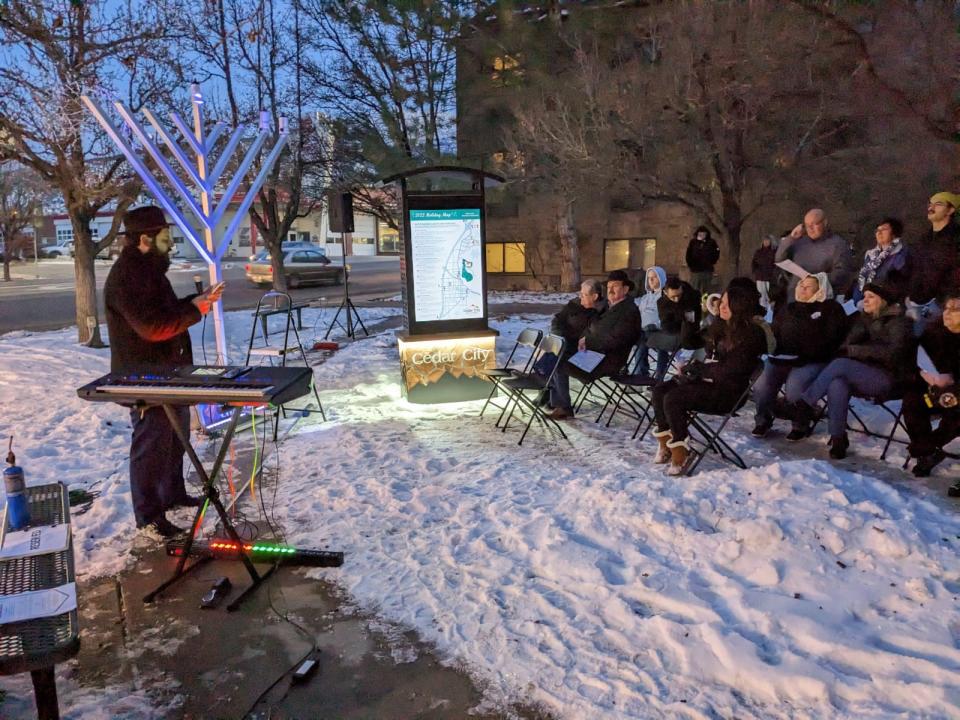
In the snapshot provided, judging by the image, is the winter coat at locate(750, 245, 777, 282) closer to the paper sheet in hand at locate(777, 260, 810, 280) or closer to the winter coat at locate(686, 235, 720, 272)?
the winter coat at locate(686, 235, 720, 272)

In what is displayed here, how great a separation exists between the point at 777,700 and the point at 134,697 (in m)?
2.63

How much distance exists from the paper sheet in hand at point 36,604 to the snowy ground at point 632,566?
4.82ft

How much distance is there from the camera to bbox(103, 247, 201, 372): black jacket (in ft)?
13.3

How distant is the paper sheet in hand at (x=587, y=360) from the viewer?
6340 millimetres

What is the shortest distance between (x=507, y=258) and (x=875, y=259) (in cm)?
1670

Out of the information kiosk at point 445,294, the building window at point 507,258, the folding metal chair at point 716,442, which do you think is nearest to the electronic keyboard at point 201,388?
the folding metal chair at point 716,442

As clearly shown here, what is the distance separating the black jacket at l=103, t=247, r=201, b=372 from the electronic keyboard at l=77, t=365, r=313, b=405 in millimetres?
605

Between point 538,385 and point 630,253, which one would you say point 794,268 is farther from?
point 630,253

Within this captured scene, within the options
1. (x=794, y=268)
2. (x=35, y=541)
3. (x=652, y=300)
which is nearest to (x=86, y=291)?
(x=652, y=300)

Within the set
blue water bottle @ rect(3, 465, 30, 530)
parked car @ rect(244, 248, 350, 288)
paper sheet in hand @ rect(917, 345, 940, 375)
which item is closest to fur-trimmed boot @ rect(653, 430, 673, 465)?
paper sheet in hand @ rect(917, 345, 940, 375)

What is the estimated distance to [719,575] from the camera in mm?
3525

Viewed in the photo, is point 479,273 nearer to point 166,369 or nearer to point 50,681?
point 166,369

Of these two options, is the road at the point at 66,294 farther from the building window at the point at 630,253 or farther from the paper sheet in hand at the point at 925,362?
the paper sheet in hand at the point at 925,362

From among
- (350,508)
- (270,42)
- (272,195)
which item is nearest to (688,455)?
(350,508)
